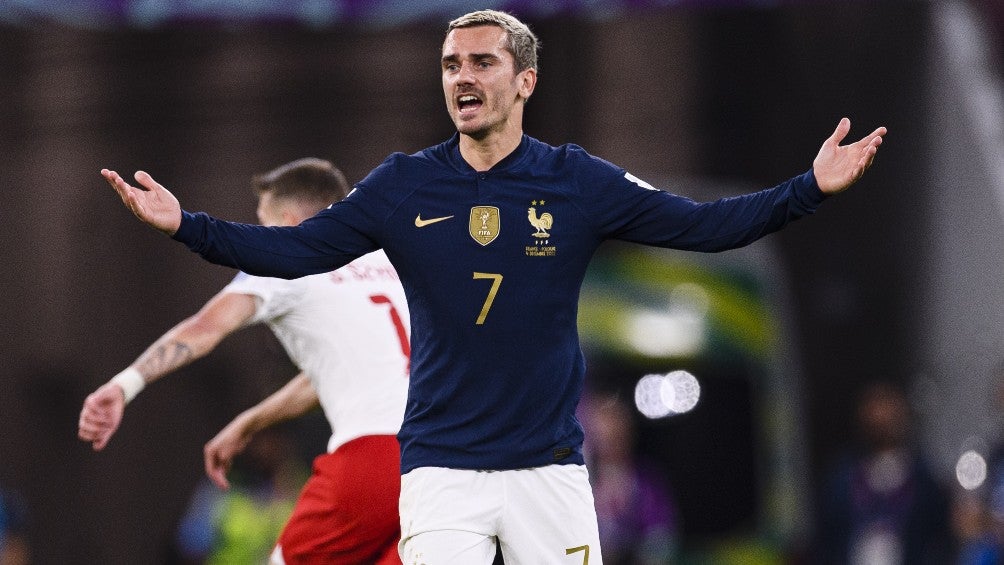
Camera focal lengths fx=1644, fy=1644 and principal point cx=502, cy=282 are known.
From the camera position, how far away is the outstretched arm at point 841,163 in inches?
205

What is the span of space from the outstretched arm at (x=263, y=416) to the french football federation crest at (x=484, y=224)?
156cm

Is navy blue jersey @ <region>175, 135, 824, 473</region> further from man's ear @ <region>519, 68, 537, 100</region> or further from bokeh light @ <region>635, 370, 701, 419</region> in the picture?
bokeh light @ <region>635, 370, 701, 419</region>

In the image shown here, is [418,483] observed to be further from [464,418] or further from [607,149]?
[607,149]

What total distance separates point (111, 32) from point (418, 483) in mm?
12223

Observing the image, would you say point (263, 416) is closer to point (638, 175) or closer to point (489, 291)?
point (489, 291)

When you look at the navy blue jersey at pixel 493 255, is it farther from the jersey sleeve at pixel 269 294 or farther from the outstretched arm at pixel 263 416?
the outstretched arm at pixel 263 416

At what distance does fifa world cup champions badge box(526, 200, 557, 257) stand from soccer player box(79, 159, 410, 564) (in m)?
1.11

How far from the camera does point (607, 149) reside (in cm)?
1456

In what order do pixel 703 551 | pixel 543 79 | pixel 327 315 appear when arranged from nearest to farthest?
pixel 327 315, pixel 703 551, pixel 543 79

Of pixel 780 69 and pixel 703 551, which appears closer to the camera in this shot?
pixel 703 551

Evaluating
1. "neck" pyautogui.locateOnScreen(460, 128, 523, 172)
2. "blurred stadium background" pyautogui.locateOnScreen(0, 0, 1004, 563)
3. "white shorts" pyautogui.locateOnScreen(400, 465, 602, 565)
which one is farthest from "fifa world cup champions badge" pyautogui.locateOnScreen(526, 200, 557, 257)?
"blurred stadium background" pyautogui.locateOnScreen(0, 0, 1004, 563)

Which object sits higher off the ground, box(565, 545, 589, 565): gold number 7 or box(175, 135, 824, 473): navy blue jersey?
box(175, 135, 824, 473): navy blue jersey

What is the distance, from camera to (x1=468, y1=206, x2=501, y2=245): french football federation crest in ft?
17.1

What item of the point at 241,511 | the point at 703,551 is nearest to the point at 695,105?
the point at 703,551
